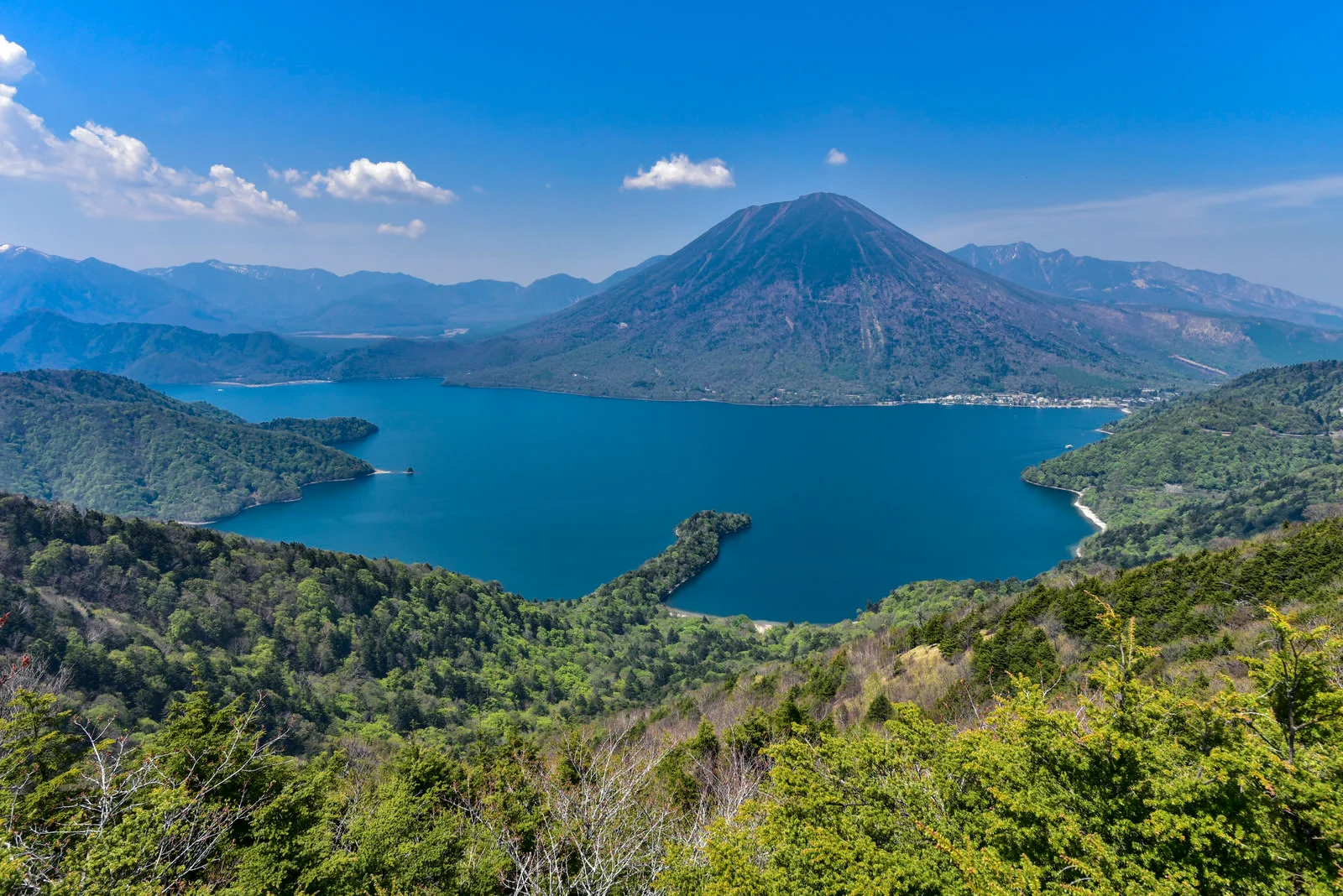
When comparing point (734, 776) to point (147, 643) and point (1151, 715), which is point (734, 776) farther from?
point (147, 643)

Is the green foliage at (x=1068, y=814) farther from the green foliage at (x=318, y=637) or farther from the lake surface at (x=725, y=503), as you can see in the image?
the lake surface at (x=725, y=503)

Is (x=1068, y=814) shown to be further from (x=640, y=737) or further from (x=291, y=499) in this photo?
(x=291, y=499)

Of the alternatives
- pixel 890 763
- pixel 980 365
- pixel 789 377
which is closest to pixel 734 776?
pixel 890 763

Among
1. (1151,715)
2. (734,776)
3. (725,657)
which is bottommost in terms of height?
(725,657)

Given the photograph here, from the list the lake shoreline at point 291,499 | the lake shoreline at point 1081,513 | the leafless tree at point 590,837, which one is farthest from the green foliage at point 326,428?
the leafless tree at point 590,837

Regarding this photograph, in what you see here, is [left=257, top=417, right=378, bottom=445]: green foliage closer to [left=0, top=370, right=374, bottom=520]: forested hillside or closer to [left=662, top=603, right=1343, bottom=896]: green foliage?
[left=0, top=370, right=374, bottom=520]: forested hillside

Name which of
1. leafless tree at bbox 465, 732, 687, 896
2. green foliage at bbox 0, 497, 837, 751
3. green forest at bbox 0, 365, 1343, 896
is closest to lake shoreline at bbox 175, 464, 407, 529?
green foliage at bbox 0, 497, 837, 751
